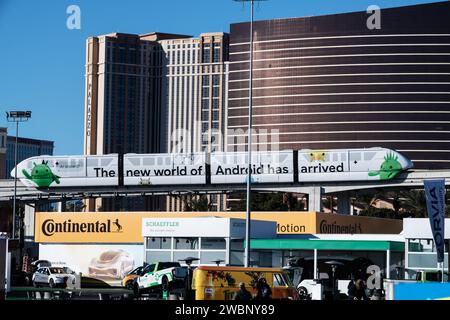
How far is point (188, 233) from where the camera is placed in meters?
50.1

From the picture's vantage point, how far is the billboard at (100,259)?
5669cm

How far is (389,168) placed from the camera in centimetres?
8469

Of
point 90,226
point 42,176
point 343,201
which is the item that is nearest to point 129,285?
point 90,226

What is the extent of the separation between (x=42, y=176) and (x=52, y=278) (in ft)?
139

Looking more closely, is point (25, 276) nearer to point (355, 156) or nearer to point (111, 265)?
point (111, 265)

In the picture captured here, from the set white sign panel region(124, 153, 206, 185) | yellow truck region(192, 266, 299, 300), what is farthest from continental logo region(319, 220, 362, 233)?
yellow truck region(192, 266, 299, 300)

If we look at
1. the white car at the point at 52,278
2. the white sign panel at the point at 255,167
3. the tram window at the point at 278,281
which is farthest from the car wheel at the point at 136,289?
the white sign panel at the point at 255,167

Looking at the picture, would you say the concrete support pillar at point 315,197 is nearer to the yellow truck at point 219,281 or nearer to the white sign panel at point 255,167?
the white sign panel at point 255,167

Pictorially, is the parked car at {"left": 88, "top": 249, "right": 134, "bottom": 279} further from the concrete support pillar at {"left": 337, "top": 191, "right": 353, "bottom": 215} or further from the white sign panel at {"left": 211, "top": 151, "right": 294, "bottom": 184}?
the concrete support pillar at {"left": 337, "top": 191, "right": 353, "bottom": 215}

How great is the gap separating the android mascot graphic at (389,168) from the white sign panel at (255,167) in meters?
7.74

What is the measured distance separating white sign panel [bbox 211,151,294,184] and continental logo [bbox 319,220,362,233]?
858 inches

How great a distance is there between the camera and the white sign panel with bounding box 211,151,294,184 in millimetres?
87312

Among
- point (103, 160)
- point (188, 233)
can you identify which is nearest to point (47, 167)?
point (103, 160)
